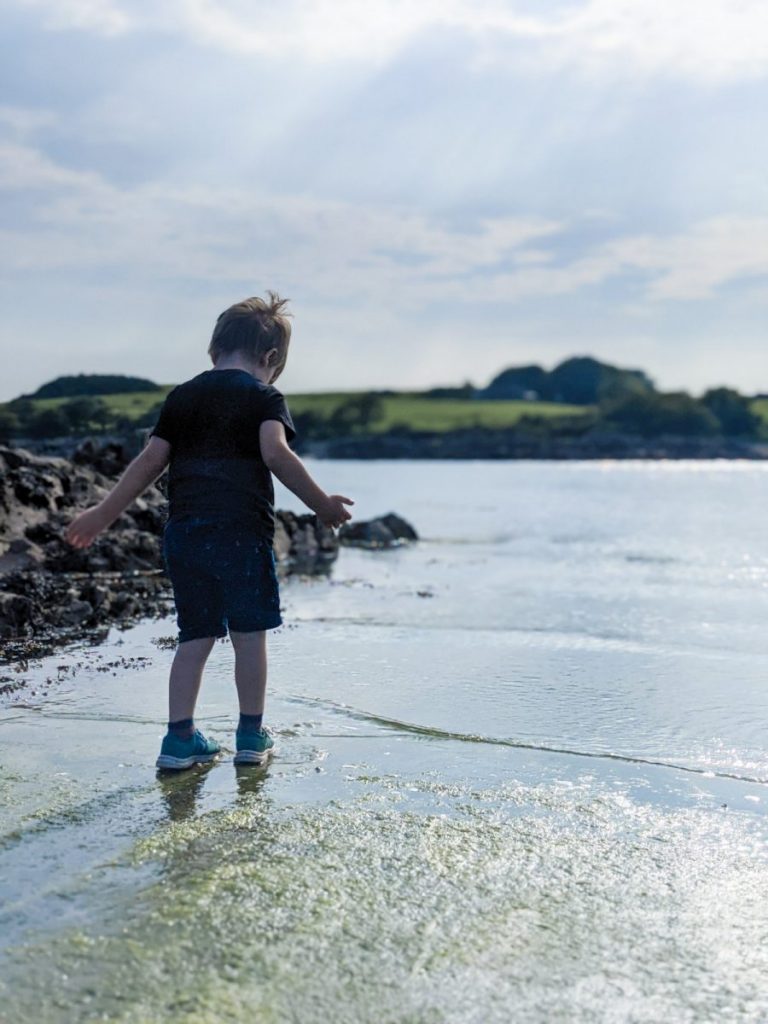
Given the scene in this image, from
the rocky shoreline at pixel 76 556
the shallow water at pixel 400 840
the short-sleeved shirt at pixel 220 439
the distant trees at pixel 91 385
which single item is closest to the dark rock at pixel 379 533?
the rocky shoreline at pixel 76 556

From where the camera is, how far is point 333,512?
443 centimetres

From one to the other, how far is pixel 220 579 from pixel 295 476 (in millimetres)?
540

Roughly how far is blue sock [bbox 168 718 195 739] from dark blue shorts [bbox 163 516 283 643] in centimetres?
34

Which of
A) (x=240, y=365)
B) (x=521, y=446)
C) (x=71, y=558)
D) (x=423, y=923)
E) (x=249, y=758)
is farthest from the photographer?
(x=521, y=446)

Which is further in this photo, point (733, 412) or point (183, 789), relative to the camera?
point (733, 412)

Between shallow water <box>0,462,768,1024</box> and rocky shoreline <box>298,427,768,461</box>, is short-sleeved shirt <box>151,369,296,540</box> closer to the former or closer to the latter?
shallow water <box>0,462,768,1024</box>

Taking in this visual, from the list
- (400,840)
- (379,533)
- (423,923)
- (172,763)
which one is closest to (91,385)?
(379,533)

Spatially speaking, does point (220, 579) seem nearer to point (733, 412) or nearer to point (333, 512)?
point (333, 512)

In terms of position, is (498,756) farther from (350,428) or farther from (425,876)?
(350,428)

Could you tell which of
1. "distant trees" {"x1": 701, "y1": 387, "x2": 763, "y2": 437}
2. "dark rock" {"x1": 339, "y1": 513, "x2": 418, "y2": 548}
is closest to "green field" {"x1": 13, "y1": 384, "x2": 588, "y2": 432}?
"distant trees" {"x1": 701, "y1": 387, "x2": 763, "y2": 437}

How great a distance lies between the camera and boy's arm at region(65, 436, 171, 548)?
4.34 metres

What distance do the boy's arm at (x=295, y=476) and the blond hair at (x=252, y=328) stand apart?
391mm

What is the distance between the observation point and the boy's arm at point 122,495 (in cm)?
434

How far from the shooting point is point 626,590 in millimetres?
11555
